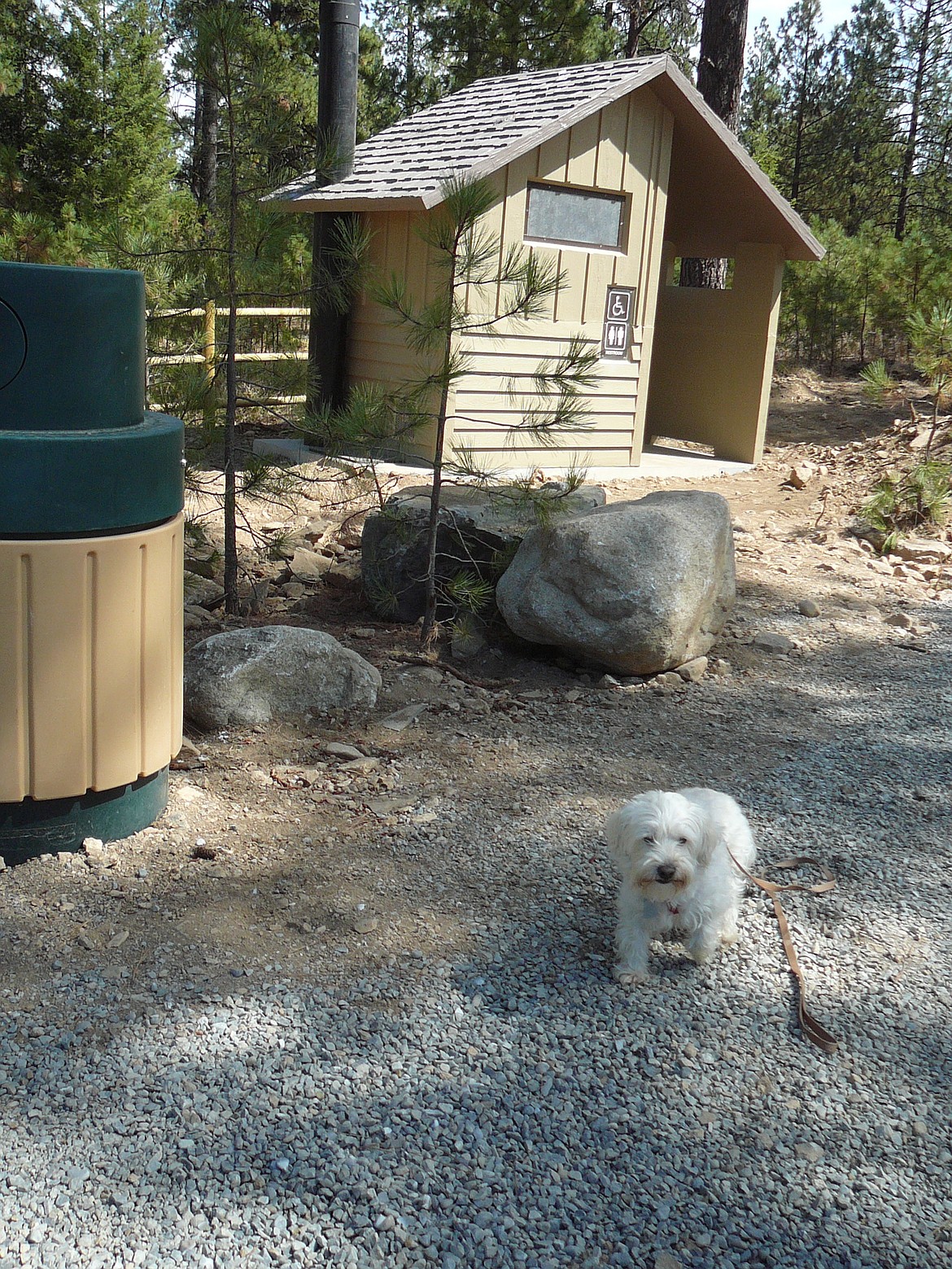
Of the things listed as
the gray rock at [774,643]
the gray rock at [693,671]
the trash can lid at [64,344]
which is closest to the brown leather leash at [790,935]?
the gray rock at [693,671]

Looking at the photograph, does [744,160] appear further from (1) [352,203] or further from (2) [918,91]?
(2) [918,91]

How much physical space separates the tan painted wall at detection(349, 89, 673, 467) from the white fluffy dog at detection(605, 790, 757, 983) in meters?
6.67

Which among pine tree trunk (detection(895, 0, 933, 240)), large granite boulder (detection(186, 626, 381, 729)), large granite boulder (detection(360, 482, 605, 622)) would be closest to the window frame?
large granite boulder (detection(360, 482, 605, 622))

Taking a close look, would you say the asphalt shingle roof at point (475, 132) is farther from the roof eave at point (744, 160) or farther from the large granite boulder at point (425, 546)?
the large granite boulder at point (425, 546)

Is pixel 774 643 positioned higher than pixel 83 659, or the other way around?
pixel 83 659

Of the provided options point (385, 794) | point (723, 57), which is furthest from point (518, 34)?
point (385, 794)

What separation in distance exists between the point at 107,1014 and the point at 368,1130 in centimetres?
79

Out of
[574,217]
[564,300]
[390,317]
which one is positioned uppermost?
[574,217]

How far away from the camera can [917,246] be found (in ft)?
50.3

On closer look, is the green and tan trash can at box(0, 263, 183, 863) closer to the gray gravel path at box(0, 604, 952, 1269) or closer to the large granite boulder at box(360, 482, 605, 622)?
the gray gravel path at box(0, 604, 952, 1269)

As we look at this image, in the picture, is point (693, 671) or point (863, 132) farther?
point (863, 132)

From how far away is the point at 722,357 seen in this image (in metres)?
12.8

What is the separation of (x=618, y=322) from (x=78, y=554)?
8.67 meters

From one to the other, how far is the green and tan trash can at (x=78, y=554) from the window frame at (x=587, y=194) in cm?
723
